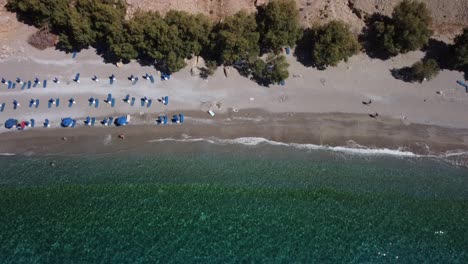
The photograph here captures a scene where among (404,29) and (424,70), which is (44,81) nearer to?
(404,29)

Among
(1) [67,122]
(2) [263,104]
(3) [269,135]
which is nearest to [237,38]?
(2) [263,104]

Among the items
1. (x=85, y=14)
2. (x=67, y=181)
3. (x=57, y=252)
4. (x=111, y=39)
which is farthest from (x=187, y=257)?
(x=85, y=14)

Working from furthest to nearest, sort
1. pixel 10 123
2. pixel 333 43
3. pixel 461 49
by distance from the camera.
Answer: pixel 10 123, pixel 333 43, pixel 461 49

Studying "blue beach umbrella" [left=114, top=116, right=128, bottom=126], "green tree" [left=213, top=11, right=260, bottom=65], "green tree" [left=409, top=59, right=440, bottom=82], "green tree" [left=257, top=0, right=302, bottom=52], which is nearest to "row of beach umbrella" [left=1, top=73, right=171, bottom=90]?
"blue beach umbrella" [left=114, top=116, right=128, bottom=126]

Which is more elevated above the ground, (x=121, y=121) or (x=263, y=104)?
(x=263, y=104)

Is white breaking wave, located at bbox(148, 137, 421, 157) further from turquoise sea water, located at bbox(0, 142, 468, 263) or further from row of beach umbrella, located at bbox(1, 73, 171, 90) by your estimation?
row of beach umbrella, located at bbox(1, 73, 171, 90)

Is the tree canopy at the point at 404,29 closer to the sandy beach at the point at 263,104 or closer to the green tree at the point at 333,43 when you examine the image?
the sandy beach at the point at 263,104

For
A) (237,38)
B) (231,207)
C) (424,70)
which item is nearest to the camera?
(231,207)
